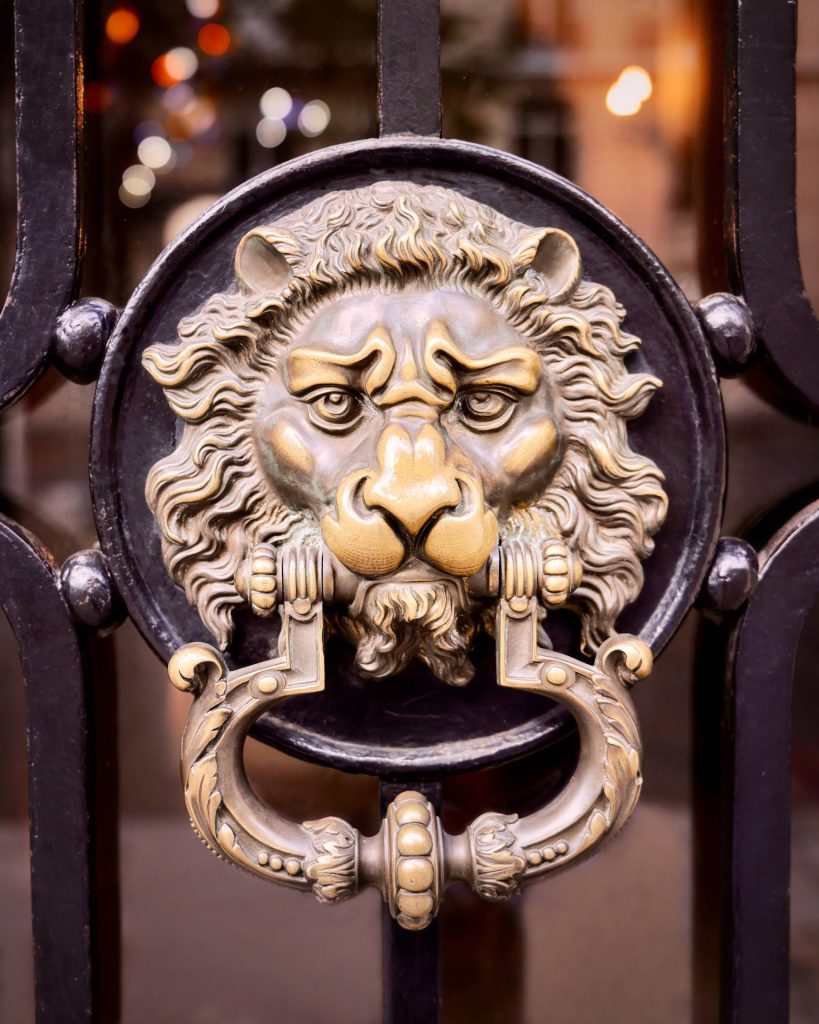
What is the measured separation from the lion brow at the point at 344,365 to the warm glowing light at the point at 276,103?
28 centimetres

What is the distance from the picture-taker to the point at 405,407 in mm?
404

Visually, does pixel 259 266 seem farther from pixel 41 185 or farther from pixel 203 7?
pixel 203 7

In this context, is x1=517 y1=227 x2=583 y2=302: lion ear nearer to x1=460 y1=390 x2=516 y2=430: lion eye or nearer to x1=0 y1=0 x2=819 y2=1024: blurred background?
x1=460 y1=390 x2=516 y2=430: lion eye

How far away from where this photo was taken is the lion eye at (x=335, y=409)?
16.5 inches

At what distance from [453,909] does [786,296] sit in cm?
48

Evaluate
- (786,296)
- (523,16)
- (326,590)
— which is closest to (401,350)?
(326,590)

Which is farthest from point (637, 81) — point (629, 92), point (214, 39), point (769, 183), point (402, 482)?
point (402, 482)

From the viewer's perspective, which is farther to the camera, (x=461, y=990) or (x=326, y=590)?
(x=461, y=990)

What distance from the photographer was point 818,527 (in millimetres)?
495

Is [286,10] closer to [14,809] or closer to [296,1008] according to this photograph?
[14,809]

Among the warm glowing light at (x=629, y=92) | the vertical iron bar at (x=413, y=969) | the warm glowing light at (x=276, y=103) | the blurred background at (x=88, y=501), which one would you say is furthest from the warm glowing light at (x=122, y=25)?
the vertical iron bar at (x=413, y=969)

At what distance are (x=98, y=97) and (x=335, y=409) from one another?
0.35m

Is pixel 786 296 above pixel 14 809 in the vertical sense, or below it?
above

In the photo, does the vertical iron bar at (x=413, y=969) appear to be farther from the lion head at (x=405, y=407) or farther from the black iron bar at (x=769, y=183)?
the black iron bar at (x=769, y=183)
